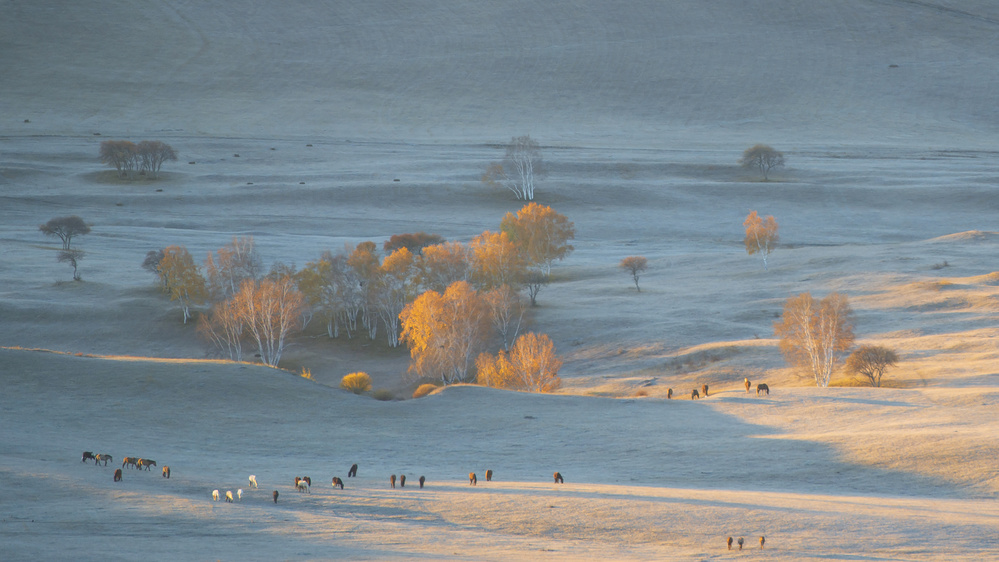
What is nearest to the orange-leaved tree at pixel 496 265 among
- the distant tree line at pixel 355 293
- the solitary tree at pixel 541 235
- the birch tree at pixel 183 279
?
the distant tree line at pixel 355 293

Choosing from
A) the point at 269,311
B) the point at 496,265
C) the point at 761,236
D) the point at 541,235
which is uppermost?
the point at 761,236

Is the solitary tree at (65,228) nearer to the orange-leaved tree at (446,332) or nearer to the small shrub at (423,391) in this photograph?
the orange-leaved tree at (446,332)

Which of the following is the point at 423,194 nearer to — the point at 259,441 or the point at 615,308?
the point at 615,308

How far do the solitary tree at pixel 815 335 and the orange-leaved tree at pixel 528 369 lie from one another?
1129 cm

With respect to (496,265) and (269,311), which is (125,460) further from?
(496,265)

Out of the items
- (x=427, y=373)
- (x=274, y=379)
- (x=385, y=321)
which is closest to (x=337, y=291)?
(x=385, y=321)

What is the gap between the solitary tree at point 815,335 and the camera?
4456 cm

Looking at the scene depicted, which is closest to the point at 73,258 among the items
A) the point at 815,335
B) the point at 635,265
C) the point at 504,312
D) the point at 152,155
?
the point at 504,312

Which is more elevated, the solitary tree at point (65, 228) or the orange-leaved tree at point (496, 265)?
the solitary tree at point (65, 228)

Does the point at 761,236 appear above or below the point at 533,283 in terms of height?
above

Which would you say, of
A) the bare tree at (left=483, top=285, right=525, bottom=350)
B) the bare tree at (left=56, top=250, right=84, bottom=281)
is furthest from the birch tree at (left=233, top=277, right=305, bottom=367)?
the bare tree at (left=56, top=250, right=84, bottom=281)

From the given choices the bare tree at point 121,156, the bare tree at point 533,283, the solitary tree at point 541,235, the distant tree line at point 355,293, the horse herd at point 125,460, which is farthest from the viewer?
the bare tree at point 121,156

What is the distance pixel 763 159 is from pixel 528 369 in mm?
Result: 75493

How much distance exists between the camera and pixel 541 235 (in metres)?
73.8
